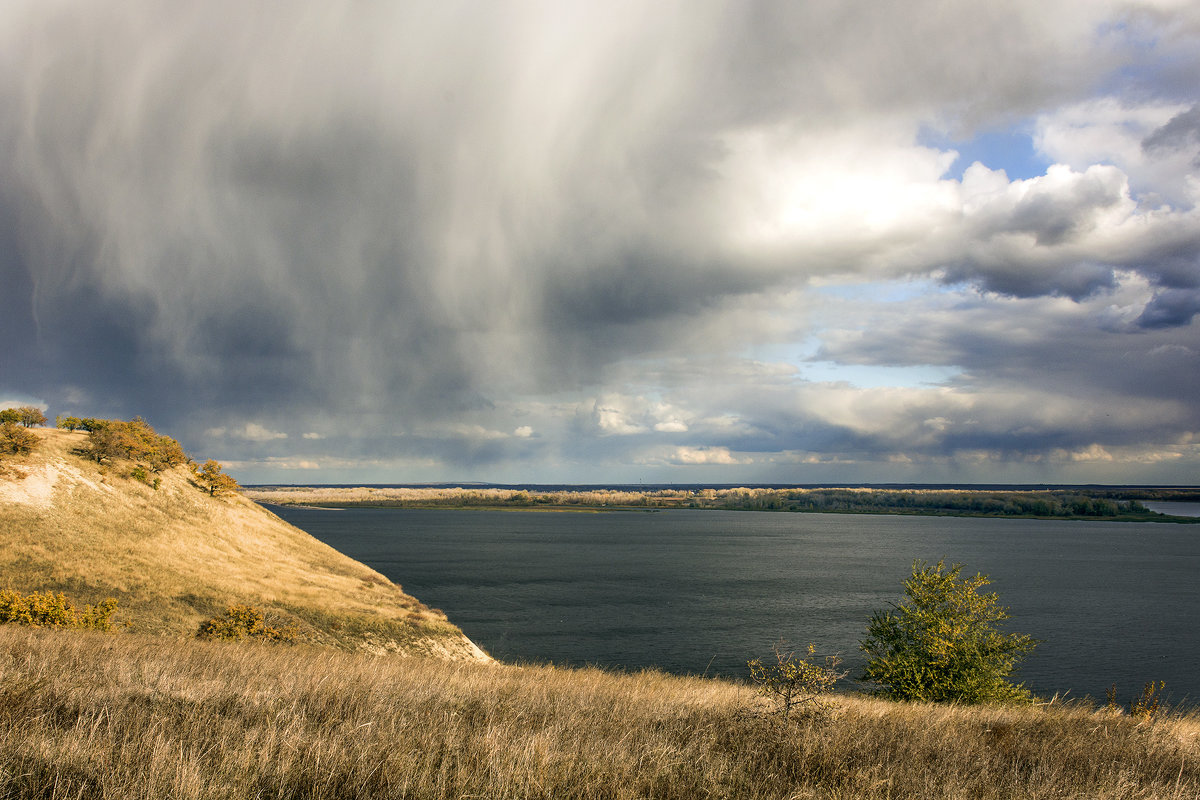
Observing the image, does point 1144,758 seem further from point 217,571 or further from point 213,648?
point 217,571

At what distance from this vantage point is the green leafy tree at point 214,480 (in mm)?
59562

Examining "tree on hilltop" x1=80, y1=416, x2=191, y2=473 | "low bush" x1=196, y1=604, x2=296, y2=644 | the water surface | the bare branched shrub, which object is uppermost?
"tree on hilltop" x1=80, y1=416, x2=191, y2=473

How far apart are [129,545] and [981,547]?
18000 cm

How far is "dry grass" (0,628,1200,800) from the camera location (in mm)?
6176

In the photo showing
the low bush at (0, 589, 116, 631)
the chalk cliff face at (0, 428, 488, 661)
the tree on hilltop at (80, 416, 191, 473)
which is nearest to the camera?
the low bush at (0, 589, 116, 631)

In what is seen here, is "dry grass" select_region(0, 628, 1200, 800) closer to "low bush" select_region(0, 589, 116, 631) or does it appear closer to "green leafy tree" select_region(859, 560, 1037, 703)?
"green leafy tree" select_region(859, 560, 1037, 703)

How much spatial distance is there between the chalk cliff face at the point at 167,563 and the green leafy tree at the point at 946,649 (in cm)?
2611

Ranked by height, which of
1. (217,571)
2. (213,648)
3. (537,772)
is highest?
(537,772)

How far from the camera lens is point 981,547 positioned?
541 ft

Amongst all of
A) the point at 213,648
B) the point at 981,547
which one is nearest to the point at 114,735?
the point at 213,648

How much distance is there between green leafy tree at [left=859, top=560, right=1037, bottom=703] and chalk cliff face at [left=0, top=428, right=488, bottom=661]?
2611cm

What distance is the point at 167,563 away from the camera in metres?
43.8

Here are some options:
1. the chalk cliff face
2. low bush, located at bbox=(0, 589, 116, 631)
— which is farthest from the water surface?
low bush, located at bbox=(0, 589, 116, 631)

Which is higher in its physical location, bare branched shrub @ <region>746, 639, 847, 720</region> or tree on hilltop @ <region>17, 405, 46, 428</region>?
tree on hilltop @ <region>17, 405, 46, 428</region>
